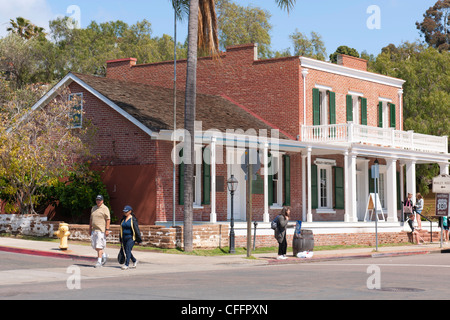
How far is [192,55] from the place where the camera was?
22641 mm

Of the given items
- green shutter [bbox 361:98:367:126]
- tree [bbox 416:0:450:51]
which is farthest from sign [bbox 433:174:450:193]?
tree [bbox 416:0:450:51]

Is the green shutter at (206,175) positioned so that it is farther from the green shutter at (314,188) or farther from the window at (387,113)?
the window at (387,113)

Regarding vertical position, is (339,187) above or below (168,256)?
above

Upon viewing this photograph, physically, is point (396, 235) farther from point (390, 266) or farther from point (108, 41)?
point (108, 41)

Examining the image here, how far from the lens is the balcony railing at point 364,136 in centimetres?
3066

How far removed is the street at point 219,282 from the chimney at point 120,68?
19.3 meters

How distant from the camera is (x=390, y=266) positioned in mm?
19094

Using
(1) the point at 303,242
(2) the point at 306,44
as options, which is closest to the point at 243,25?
(2) the point at 306,44

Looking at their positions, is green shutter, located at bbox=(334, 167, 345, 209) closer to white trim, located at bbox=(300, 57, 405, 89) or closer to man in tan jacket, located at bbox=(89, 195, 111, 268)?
white trim, located at bbox=(300, 57, 405, 89)

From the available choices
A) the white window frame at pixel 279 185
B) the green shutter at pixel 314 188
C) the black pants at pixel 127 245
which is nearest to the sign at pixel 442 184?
the green shutter at pixel 314 188

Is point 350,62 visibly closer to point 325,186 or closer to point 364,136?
point 364,136

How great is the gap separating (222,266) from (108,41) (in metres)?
52.4

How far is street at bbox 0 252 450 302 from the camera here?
11.8 meters

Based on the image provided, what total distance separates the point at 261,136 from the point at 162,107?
4204 mm
